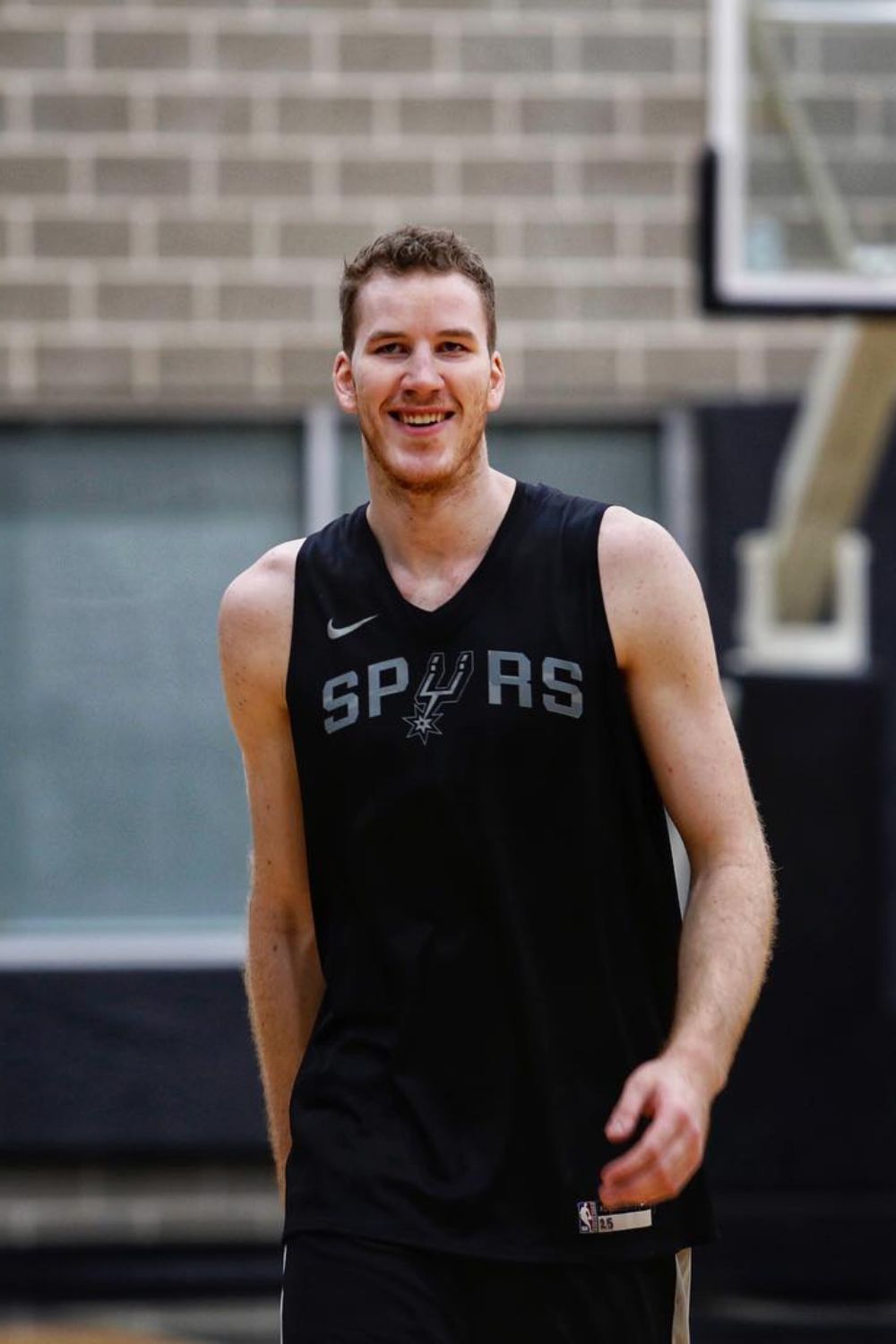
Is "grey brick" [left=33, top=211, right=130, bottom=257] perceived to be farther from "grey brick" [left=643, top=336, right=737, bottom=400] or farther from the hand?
the hand

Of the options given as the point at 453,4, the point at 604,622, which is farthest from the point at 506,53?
the point at 604,622

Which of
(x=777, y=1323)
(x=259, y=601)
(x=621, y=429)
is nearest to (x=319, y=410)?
(x=621, y=429)

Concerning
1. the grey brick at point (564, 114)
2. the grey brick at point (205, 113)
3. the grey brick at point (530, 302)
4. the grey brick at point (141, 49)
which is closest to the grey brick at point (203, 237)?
the grey brick at point (205, 113)

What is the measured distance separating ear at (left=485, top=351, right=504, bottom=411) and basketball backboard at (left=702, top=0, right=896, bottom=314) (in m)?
2.87

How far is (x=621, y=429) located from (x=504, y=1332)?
16.2 feet

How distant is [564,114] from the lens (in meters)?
6.93

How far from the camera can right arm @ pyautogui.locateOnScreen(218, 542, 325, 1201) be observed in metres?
2.65

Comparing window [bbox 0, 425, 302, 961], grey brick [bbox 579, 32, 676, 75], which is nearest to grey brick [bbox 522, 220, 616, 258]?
grey brick [bbox 579, 32, 676, 75]

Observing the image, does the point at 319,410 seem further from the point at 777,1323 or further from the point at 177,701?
the point at 777,1323

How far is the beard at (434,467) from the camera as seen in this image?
2549 millimetres

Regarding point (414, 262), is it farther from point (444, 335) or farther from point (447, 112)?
point (447, 112)

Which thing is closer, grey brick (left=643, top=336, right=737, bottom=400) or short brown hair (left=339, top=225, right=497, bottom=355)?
short brown hair (left=339, top=225, right=497, bottom=355)

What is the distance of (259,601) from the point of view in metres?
2.66

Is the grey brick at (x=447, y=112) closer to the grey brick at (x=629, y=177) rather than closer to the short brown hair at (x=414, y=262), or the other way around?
the grey brick at (x=629, y=177)
